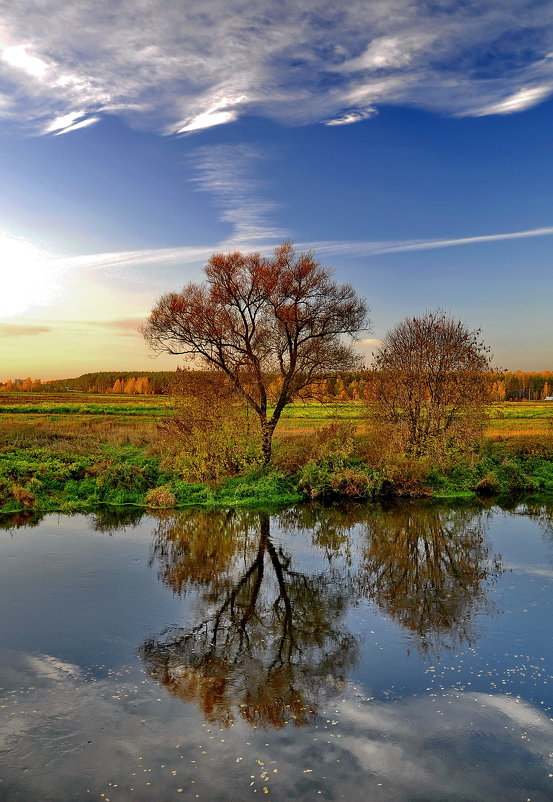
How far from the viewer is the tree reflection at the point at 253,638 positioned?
372 inches

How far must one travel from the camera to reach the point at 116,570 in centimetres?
1623

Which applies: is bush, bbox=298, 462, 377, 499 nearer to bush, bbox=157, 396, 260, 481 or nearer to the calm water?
bush, bbox=157, 396, 260, 481

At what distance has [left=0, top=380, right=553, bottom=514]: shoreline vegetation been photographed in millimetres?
25531

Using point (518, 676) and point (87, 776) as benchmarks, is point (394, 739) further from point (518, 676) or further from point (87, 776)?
point (87, 776)

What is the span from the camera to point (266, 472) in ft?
95.0

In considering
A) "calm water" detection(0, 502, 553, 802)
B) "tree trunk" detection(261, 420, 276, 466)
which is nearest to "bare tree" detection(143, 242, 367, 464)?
"tree trunk" detection(261, 420, 276, 466)

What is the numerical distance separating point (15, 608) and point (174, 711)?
5921 millimetres

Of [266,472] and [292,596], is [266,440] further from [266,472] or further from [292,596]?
[292,596]

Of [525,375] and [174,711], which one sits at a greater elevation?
[525,375]

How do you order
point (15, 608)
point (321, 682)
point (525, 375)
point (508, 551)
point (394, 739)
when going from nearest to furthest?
point (394, 739) < point (321, 682) < point (15, 608) < point (508, 551) < point (525, 375)

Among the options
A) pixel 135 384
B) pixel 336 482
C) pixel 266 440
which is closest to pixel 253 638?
pixel 336 482

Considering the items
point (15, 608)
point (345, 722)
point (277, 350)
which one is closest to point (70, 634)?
point (15, 608)

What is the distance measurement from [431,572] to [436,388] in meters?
17.0

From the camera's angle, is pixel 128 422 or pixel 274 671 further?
pixel 128 422
